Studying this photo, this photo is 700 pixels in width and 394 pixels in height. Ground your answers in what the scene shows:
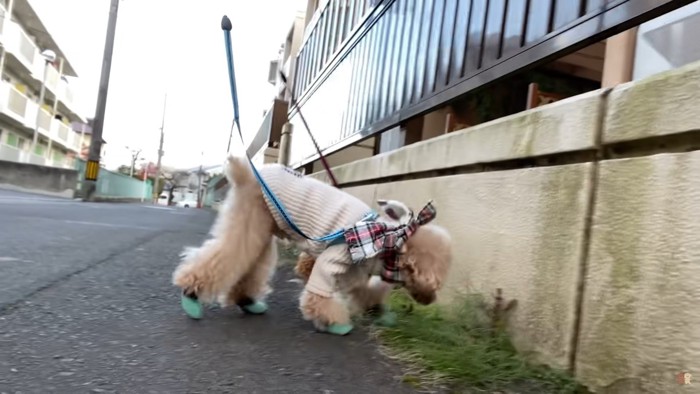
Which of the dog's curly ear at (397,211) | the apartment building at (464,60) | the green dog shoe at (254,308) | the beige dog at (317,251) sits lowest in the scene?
the green dog shoe at (254,308)

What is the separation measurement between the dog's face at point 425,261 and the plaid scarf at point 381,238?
0.04m

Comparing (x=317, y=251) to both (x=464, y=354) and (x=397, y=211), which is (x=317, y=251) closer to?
(x=397, y=211)

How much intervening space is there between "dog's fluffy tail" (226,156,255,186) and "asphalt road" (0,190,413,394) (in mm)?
752

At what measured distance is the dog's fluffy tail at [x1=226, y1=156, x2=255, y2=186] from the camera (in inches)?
116

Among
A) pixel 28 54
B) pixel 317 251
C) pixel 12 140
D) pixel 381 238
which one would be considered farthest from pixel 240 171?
pixel 12 140

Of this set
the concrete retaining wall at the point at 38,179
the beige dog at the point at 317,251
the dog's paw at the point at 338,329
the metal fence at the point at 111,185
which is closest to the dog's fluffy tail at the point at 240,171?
the beige dog at the point at 317,251

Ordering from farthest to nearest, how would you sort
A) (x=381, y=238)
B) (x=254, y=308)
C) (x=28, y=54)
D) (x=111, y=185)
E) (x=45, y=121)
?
1. (x=45, y=121)
2. (x=28, y=54)
3. (x=111, y=185)
4. (x=254, y=308)
5. (x=381, y=238)

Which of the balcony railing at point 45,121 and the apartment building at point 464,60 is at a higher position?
the balcony railing at point 45,121

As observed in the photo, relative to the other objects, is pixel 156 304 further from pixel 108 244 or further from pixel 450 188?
pixel 108 244

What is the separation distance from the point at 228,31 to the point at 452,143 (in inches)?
64.8

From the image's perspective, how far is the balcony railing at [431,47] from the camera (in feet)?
8.71

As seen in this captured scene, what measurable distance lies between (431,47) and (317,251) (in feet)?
8.49

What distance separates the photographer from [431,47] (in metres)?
4.75

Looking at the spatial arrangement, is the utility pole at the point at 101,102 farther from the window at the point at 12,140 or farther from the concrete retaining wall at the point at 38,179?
the window at the point at 12,140
